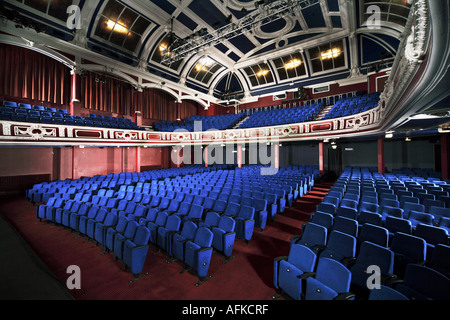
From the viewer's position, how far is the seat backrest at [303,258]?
2.54m

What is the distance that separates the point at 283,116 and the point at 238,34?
631cm

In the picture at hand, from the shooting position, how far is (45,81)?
11.1 m

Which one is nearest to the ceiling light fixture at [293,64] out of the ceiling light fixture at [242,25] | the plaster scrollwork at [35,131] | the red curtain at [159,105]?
the ceiling light fixture at [242,25]

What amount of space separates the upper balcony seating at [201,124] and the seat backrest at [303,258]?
12893 millimetres

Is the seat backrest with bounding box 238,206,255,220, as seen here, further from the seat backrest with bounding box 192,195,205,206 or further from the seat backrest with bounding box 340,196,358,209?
the seat backrest with bounding box 340,196,358,209

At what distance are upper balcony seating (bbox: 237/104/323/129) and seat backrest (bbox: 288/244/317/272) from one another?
35.5 feet

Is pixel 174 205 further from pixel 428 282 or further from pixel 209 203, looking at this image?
pixel 428 282

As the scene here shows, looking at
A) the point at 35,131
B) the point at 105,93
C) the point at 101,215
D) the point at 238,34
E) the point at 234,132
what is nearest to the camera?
the point at 101,215

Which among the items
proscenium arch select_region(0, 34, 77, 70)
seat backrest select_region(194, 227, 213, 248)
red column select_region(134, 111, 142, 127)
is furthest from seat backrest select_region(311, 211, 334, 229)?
proscenium arch select_region(0, 34, 77, 70)

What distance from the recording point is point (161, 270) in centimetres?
335

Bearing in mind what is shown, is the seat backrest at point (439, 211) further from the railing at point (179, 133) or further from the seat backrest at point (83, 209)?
the seat backrest at point (83, 209)

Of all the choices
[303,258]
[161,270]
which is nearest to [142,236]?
[161,270]

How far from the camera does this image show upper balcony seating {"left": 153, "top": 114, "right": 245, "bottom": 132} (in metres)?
15.3

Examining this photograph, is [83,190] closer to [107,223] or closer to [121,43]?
[107,223]
